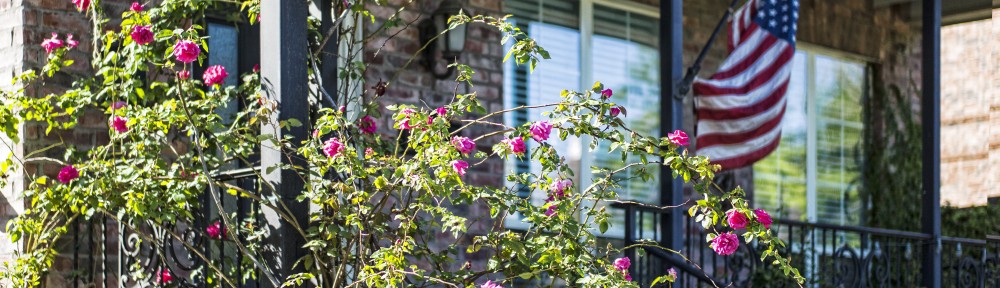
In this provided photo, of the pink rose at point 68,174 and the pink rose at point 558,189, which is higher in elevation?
the pink rose at point 68,174

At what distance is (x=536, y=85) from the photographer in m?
8.05

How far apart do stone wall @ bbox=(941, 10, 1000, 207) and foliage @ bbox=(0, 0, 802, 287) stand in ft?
23.0

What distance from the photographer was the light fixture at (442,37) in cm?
727

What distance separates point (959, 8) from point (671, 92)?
13.1 ft

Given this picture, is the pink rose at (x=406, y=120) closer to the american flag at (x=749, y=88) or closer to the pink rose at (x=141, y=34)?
the pink rose at (x=141, y=34)

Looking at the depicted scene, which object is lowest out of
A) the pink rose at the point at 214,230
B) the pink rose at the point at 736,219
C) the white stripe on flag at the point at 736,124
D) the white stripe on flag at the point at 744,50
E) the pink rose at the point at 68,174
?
the pink rose at the point at 214,230

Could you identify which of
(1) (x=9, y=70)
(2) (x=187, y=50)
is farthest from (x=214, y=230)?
(1) (x=9, y=70)

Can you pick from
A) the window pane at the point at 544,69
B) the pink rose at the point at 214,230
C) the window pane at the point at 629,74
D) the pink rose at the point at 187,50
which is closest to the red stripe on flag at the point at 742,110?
the window pane at the point at 544,69

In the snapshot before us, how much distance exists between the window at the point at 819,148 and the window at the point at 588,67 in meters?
1.21

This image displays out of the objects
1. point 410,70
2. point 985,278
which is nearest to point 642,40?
point 410,70

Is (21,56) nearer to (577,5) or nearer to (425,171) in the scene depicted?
(425,171)

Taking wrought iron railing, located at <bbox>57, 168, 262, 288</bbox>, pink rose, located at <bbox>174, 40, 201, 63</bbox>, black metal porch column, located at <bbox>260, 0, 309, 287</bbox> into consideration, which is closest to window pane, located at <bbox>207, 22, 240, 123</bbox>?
wrought iron railing, located at <bbox>57, 168, 262, 288</bbox>

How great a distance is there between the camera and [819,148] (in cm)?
1009

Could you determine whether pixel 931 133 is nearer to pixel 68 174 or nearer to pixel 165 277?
pixel 165 277
